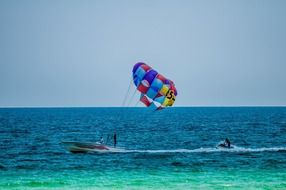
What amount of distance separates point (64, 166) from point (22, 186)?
1100 cm

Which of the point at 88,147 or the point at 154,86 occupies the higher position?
the point at 154,86

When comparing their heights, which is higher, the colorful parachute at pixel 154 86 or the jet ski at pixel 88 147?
the colorful parachute at pixel 154 86

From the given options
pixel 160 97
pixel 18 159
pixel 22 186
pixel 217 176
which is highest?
pixel 160 97

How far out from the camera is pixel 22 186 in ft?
120

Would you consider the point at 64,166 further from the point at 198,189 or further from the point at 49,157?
the point at 198,189

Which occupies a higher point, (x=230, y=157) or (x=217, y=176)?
(x=230, y=157)

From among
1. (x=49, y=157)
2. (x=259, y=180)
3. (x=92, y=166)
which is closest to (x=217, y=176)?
(x=259, y=180)

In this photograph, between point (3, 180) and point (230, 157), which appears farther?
point (230, 157)

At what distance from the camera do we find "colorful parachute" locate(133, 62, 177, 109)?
2037 inches

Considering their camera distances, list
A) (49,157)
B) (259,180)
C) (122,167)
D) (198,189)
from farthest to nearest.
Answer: (49,157) < (122,167) < (259,180) < (198,189)

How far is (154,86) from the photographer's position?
5178cm

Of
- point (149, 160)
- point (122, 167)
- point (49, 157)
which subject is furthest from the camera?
point (49, 157)

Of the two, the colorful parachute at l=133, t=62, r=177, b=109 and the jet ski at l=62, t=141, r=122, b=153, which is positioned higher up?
the colorful parachute at l=133, t=62, r=177, b=109

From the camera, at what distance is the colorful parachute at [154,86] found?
51750mm
